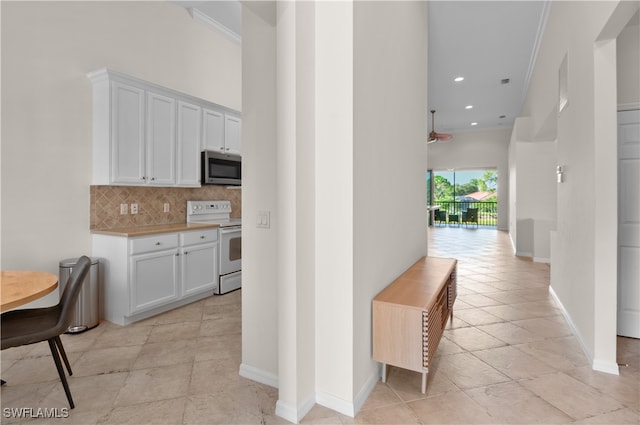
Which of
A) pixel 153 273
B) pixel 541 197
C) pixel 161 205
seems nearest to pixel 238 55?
pixel 161 205

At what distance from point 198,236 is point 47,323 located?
1962 mm

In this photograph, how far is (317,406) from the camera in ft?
6.39

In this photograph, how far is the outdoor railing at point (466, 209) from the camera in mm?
13484

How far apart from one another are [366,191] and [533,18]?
4.32 metres

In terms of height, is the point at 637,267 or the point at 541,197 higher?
the point at 541,197

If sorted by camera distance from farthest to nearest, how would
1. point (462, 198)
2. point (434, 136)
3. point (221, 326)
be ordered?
point (462, 198) → point (434, 136) → point (221, 326)

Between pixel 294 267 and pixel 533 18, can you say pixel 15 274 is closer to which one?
pixel 294 267

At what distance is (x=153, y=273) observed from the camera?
11.3ft

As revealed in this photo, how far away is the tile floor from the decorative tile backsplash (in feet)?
3.74

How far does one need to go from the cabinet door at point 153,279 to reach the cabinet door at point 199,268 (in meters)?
0.12

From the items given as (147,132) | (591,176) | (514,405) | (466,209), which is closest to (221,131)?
(147,132)

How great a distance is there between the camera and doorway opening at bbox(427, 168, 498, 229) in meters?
13.2

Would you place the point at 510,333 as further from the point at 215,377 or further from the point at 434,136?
the point at 434,136

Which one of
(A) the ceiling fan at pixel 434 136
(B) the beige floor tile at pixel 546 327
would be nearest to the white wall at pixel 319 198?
(B) the beige floor tile at pixel 546 327
